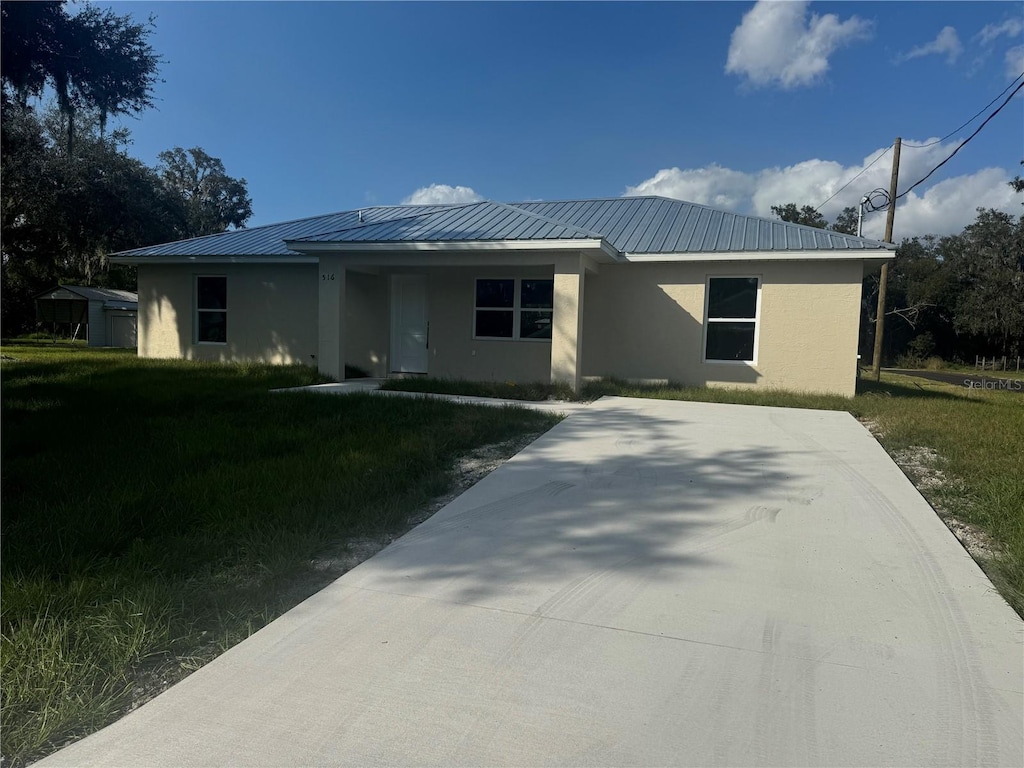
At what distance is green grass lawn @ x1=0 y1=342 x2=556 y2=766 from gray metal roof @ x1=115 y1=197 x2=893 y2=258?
3783 mm

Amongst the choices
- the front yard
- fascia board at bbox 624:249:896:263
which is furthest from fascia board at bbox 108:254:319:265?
fascia board at bbox 624:249:896:263

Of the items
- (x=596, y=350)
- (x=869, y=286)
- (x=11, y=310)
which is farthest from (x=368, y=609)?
(x=869, y=286)

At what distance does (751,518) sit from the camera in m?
4.86

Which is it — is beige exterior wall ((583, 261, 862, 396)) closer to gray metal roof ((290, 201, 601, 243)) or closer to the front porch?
the front porch

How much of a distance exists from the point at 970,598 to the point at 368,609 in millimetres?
3283

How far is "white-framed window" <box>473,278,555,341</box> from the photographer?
13117 millimetres

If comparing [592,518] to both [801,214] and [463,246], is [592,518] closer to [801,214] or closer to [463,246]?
[463,246]

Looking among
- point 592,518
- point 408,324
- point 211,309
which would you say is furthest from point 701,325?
point 211,309

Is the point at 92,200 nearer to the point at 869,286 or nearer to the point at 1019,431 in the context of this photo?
the point at 1019,431

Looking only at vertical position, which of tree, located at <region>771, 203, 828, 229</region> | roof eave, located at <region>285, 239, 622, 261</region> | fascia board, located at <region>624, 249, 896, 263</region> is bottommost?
roof eave, located at <region>285, 239, 622, 261</region>

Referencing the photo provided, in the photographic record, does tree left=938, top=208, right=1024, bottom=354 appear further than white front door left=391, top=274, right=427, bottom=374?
Yes

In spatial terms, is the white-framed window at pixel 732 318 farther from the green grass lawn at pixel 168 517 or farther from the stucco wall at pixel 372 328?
the stucco wall at pixel 372 328

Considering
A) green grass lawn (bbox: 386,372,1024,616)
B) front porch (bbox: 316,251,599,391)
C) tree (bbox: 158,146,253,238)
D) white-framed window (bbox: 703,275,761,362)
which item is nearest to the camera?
green grass lawn (bbox: 386,372,1024,616)

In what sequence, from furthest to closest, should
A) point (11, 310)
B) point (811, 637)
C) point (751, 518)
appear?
1. point (11, 310)
2. point (751, 518)
3. point (811, 637)
